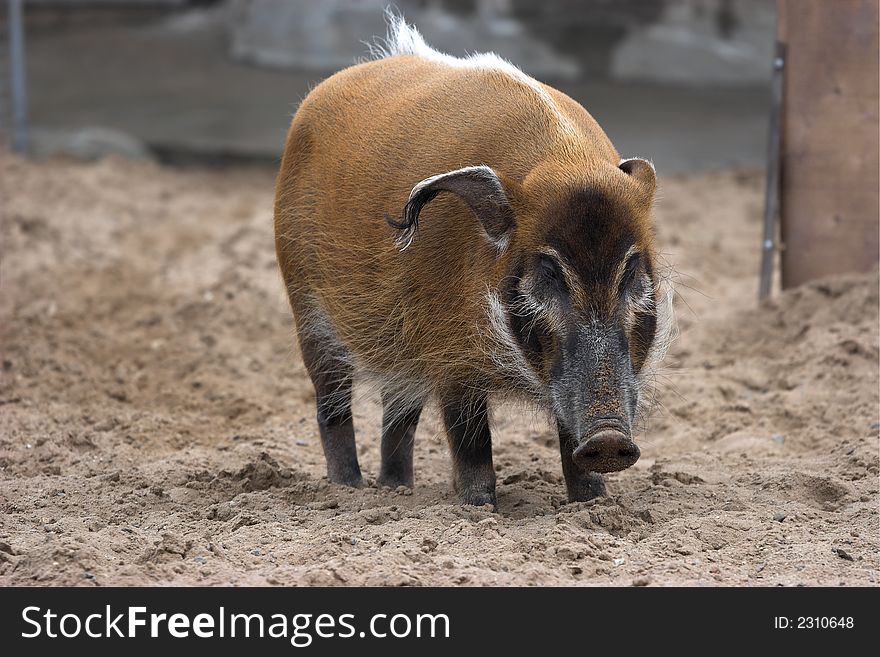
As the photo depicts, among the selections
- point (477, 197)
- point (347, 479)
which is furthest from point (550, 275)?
point (347, 479)

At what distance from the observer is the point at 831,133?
6.69 m

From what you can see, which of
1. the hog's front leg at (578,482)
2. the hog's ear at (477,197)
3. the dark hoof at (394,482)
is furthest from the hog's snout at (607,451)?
the dark hoof at (394,482)

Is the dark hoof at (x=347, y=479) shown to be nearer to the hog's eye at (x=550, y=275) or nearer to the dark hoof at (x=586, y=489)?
the dark hoof at (x=586, y=489)

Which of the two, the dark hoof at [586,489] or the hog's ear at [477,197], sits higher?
the hog's ear at [477,197]

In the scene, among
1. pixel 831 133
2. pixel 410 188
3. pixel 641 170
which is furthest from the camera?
pixel 831 133

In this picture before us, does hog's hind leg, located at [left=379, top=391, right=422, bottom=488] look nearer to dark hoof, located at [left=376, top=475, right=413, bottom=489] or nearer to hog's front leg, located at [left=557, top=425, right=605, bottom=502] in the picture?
dark hoof, located at [left=376, top=475, right=413, bottom=489]

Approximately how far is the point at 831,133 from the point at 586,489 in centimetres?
322

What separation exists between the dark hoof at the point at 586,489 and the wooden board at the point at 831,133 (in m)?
2.94

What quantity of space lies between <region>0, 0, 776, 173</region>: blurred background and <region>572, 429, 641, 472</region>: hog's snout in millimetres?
7576

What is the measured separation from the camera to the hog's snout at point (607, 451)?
3797 millimetres

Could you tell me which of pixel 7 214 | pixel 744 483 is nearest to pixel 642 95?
pixel 7 214

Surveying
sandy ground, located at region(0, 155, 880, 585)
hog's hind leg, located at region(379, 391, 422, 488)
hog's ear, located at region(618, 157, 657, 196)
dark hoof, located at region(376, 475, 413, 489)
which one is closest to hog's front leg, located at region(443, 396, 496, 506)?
sandy ground, located at region(0, 155, 880, 585)

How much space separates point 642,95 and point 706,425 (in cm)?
759

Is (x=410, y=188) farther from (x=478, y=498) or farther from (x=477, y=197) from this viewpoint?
(x=478, y=498)
